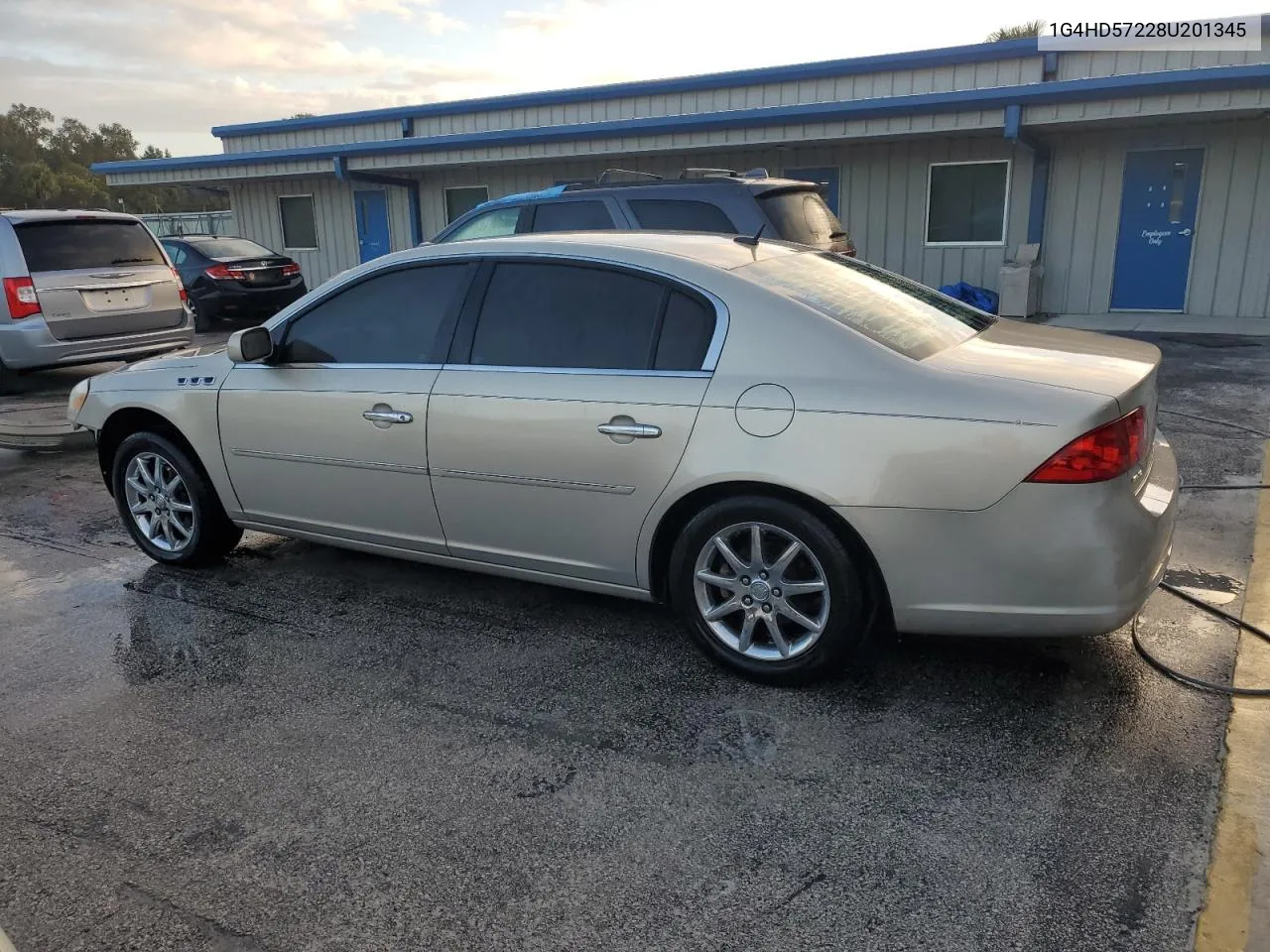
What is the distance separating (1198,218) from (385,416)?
12075mm

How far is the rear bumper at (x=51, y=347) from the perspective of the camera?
8.98 metres

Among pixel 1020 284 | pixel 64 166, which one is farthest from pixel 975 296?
pixel 64 166

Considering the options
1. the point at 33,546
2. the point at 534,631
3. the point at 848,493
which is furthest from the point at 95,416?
the point at 848,493

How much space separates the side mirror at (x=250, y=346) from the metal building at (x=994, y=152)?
32.6 ft

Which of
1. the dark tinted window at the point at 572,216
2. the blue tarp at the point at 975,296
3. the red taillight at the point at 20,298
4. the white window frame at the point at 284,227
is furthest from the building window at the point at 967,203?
the white window frame at the point at 284,227

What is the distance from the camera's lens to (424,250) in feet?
13.9

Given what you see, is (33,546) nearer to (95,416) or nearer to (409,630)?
(95,416)

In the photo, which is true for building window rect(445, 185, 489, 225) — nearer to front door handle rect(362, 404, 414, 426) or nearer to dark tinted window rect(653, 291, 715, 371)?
front door handle rect(362, 404, 414, 426)

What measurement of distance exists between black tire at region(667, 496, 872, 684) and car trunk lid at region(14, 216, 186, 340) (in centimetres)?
796

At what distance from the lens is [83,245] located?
30.7 feet

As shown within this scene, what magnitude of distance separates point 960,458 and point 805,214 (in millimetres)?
5298

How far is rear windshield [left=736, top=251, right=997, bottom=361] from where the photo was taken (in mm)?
3465

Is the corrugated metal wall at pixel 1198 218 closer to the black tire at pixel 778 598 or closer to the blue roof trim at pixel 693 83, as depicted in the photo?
the blue roof trim at pixel 693 83

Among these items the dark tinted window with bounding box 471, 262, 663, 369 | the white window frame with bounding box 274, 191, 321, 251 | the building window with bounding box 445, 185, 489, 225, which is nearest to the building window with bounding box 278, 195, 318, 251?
the white window frame with bounding box 274, 191, 321, 251
